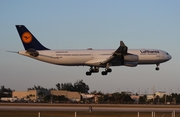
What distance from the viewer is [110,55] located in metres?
75.2

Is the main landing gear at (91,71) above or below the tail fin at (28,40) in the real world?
below

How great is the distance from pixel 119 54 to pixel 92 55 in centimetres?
448

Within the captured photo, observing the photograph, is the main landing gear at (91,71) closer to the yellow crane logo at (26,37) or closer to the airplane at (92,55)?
the airplane at (92,55)

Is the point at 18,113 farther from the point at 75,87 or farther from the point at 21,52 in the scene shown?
the point at 75,87

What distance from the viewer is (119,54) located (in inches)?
2881

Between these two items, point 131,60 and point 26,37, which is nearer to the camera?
point 131,60

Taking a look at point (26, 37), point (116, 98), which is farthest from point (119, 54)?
point (116, 98)

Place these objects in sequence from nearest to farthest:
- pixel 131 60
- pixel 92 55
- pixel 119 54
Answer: pixel 131 60 < pixel 119 54 < pixel 92 55

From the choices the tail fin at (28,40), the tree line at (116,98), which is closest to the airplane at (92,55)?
the tail fin at (28,40)

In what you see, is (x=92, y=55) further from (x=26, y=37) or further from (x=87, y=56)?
(x=26, y=37)

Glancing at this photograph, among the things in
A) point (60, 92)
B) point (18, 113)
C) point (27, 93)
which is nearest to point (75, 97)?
point (60, 92)

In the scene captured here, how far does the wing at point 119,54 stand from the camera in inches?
2837

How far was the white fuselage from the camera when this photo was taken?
73250mm

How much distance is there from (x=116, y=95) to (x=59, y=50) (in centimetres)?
5483
